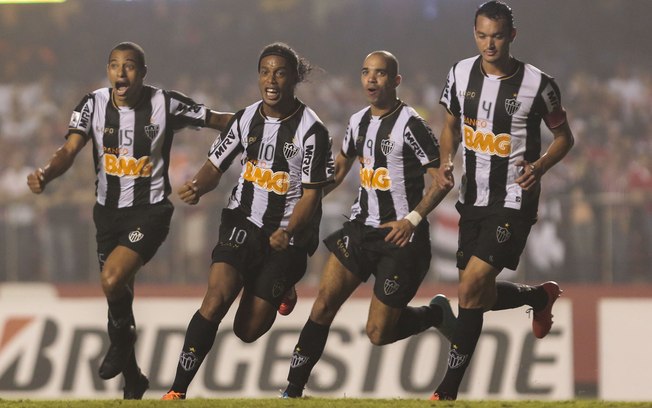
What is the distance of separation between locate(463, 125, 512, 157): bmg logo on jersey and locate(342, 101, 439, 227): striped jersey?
0.29 metres

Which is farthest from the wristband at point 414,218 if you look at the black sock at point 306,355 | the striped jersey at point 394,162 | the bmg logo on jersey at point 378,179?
the black sock at point 306,355

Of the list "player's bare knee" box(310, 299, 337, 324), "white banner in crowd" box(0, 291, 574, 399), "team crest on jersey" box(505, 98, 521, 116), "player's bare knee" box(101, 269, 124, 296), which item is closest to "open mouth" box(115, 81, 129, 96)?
"player's bare knee" box(101, 269, 124, 296)

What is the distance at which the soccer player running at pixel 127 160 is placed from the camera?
735cm

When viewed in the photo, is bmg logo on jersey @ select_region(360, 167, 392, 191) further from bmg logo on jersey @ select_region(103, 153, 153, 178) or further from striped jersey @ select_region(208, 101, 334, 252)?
bmg logo on jersey @ select_region(103, 153, 153, 178)

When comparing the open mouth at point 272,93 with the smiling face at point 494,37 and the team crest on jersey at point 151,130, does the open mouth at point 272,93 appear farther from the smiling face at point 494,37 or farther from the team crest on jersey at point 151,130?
the smiling face at point 494,37

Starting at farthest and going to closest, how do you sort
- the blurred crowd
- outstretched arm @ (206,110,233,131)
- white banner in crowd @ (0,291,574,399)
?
the blurred crowd
white banner in crowd @ (0,291,574,399)
outstretched arm @ (206,110,233,131)

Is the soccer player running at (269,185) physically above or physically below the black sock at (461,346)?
above

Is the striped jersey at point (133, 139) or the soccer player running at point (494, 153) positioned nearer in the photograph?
the soccer player running at point (494, 153)

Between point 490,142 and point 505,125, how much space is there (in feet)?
0.43

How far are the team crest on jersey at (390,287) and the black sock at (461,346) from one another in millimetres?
442

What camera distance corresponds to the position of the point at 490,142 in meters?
6.87

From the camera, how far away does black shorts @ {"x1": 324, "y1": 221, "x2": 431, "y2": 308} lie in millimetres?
7148

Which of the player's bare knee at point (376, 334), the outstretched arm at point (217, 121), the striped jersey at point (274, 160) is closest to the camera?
the striped jersey at point (274, 160)

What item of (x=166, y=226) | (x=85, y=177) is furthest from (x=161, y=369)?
(x=166, y=226)
